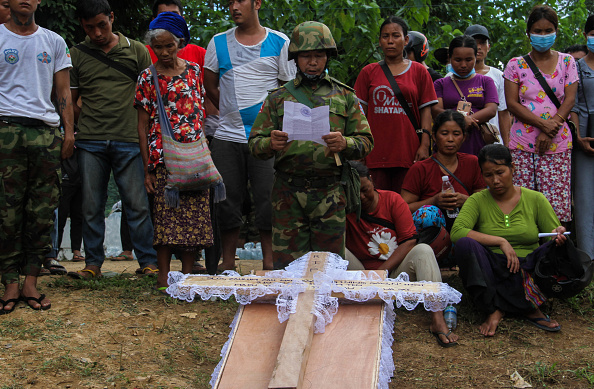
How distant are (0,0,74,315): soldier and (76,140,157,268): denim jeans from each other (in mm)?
690

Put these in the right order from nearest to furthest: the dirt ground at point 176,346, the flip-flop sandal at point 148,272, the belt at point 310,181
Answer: the dirt ground at point 176,346 → the belt at point 310,181 → the flip-flop sandal at point 148,272

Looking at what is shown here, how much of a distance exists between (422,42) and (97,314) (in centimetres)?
451

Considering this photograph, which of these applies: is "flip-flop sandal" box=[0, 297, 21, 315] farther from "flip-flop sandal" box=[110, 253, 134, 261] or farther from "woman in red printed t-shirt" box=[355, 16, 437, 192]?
"woman in red printed t-shirt" box=[355, 16, 437, 192]

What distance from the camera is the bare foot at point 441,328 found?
4.63m

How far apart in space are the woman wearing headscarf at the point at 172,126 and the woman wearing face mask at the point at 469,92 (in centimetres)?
246

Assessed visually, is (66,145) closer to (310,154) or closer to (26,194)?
(26,194)

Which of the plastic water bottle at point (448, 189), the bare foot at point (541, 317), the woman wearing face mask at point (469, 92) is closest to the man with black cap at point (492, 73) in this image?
the woman wearing face mask at point (469, 92)

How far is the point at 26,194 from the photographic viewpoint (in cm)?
490

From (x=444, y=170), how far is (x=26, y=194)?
3.45 metres

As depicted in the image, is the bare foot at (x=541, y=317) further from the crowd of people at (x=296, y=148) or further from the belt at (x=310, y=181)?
the belt at (x=310, y=181)

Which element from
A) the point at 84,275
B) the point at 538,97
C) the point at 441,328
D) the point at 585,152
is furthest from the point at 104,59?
the point at 585,152

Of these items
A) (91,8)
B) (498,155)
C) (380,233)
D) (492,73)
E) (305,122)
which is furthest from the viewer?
(492,73)

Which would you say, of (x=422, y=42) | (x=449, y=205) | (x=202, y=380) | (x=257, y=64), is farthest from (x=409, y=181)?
(x=202, y=380)

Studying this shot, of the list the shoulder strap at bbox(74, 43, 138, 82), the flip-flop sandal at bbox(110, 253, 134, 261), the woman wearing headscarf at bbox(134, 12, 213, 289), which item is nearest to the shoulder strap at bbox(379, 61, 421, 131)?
the woman wearing headscarf at bbox(134, 12, 213, 289)
